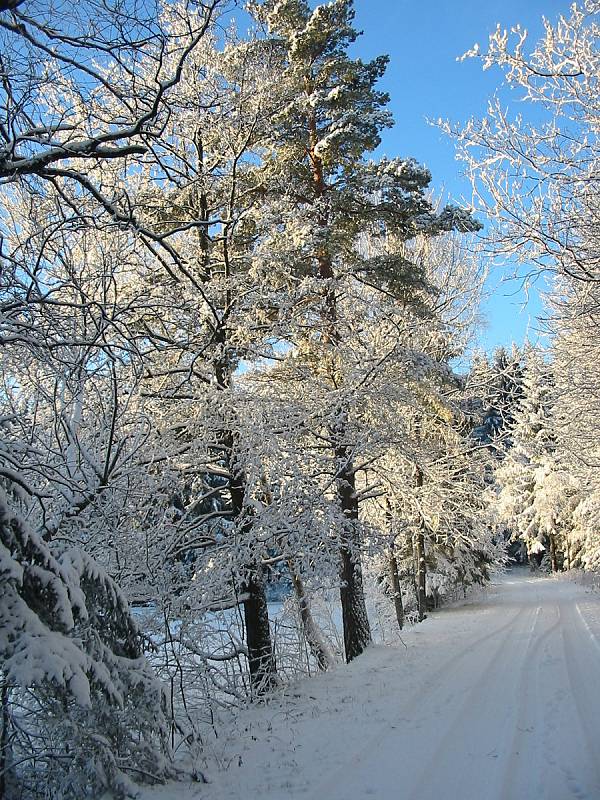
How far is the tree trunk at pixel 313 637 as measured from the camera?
1041 centimetres

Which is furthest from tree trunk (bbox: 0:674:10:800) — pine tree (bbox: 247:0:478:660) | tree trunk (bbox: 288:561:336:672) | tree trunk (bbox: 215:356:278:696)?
pine tree (bbox: 247:0:478:660)

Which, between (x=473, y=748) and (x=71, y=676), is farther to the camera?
(x=473, y=748)

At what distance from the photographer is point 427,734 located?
5.42 meters

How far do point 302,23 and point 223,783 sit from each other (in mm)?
12226

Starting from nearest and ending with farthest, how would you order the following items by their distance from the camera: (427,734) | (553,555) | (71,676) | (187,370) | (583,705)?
(71,676) < (427,734) < (583,705) < (187,370) < (553,555)

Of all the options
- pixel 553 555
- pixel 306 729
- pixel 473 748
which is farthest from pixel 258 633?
pixel 553 555

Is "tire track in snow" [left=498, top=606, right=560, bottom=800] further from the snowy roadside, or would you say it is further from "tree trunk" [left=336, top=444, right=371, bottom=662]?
"tree trunk" [left=336, top=444, right=371, bottom=662]

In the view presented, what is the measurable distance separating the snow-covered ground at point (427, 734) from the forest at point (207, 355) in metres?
0.67

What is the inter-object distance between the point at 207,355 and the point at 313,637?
6.32 meters

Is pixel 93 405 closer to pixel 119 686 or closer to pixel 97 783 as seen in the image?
pixel 119 686

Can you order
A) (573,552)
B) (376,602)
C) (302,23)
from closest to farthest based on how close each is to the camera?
(302,23) → (376,602) → (573,552)

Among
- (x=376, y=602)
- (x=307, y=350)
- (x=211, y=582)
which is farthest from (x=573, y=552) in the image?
(x=211, y=582)

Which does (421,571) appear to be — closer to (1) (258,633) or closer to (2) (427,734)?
(1) (258,633)

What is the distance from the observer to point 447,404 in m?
11.0
